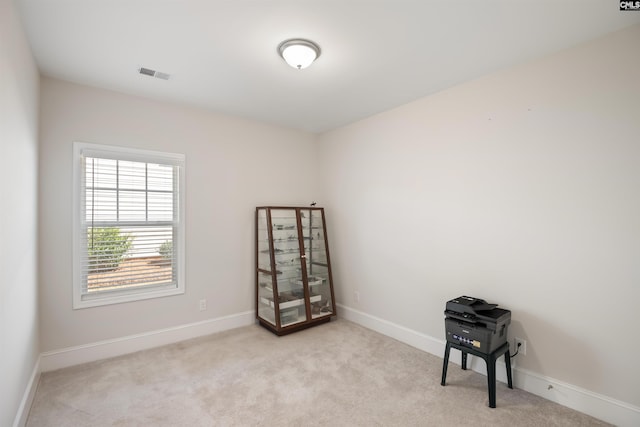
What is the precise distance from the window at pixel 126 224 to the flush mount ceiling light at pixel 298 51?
1.84m

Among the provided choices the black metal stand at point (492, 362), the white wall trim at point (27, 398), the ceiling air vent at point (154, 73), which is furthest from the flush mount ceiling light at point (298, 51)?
the white wall trim at point (27, 398)

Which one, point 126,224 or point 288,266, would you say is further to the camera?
point 288,266

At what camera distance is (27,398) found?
2.15 meters

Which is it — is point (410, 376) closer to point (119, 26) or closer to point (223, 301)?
point (223, 301)

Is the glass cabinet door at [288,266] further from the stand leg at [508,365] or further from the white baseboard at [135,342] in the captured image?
the stand leg at [508,365]

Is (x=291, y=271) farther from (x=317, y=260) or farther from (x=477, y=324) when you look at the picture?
(x=477, y=324)

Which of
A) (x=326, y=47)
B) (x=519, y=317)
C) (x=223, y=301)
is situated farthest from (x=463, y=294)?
(x=223, y=301)

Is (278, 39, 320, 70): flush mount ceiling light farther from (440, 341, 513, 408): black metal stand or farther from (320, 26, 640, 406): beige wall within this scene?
(440, 341, 513, 408): black metal stand

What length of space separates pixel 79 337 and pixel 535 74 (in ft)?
15.1

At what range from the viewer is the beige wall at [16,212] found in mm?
1607

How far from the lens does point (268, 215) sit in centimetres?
386

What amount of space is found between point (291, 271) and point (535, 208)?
2.70 metres

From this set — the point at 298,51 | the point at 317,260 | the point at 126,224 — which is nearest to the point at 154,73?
the point at 298,51

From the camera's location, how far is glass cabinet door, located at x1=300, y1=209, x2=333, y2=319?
4094 mm
